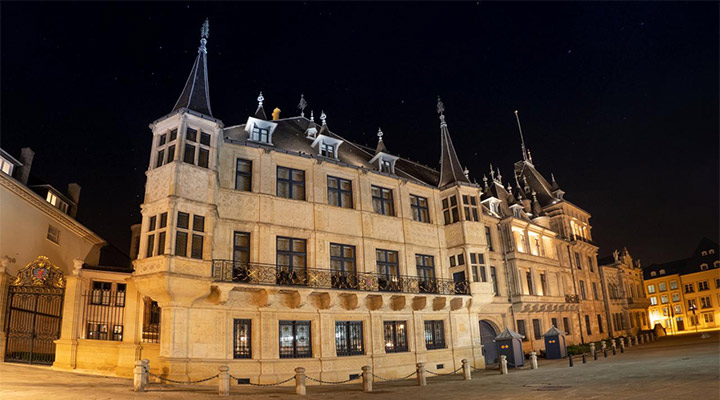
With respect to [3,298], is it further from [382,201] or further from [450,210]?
[450,210]

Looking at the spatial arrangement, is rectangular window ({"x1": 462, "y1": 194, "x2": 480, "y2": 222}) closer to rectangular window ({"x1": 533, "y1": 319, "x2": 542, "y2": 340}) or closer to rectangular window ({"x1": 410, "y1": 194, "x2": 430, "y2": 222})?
rectangular window ({"x1": 410, "y1": 194, "x2": 430, "y2": 222})

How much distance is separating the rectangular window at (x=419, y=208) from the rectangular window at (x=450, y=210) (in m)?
1.22

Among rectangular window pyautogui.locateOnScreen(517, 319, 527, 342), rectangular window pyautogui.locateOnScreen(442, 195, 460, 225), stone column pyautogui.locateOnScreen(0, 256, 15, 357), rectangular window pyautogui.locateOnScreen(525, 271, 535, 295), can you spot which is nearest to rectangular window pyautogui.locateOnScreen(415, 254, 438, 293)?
rectangular window pyautogui.locateOnScreen(442, 195, 460, 225)

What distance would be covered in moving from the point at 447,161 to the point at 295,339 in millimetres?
15066

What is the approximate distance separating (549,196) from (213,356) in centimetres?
4147

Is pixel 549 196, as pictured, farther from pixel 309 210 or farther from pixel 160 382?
pixel 160 382

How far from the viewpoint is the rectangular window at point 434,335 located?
2444 centimetres

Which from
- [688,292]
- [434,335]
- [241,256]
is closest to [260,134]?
[241,256]

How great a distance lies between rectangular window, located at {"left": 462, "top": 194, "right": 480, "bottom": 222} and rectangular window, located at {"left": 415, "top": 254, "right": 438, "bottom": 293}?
137 inches

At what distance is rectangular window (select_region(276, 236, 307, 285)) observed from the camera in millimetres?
20016

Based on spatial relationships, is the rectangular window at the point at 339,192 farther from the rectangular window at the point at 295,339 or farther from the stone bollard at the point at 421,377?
the stone bollard at the point at 421,377

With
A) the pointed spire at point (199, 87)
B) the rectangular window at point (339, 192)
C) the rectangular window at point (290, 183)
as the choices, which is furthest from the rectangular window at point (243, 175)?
the rectangular window at point (339, 192)

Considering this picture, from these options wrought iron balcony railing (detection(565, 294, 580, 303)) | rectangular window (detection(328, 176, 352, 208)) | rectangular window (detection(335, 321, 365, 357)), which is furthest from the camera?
wrought iron balcony railing (detection(565, 294, 580, 303))

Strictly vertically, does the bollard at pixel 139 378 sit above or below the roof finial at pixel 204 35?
below
